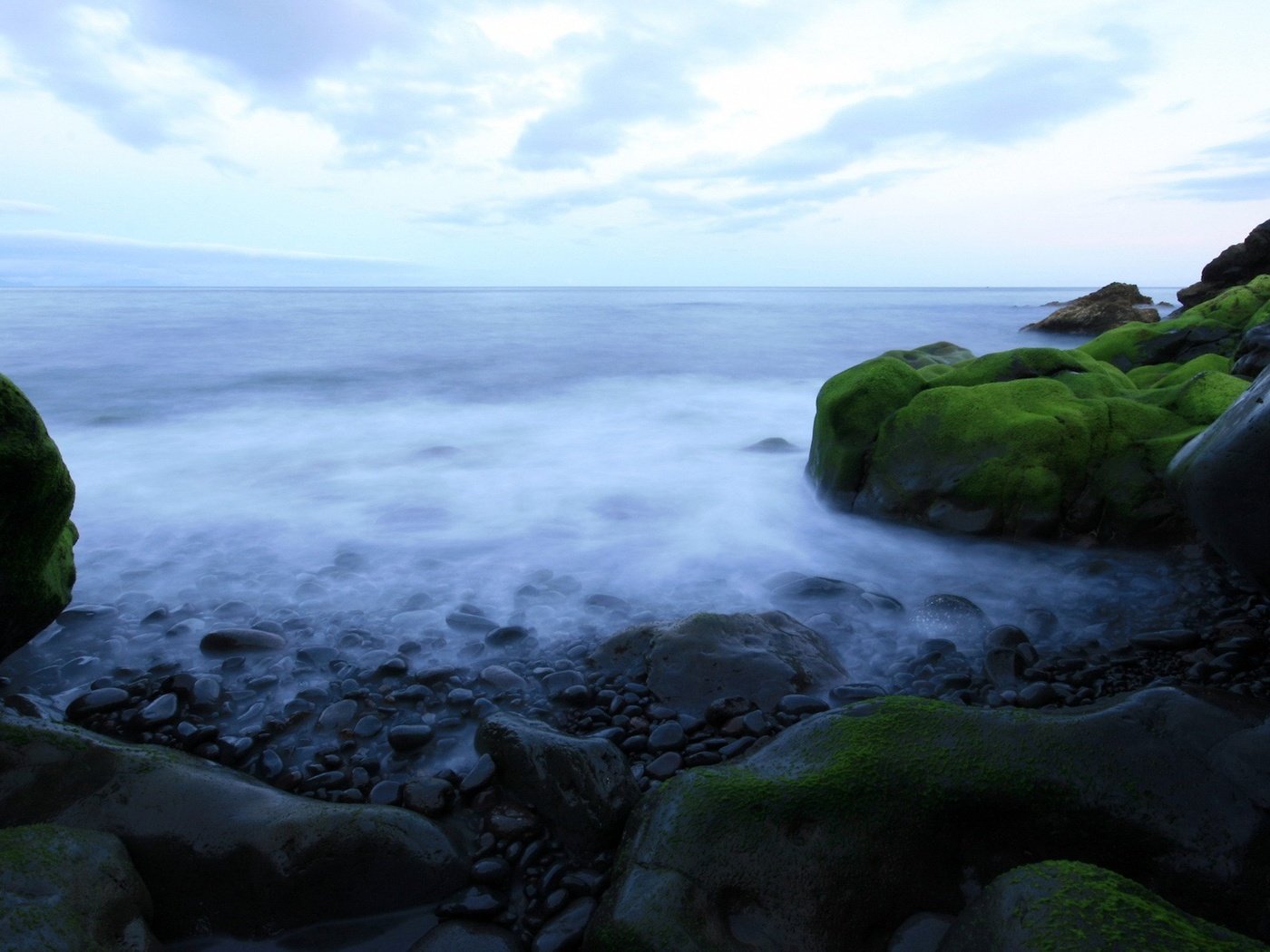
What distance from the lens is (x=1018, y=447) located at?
6832 mm

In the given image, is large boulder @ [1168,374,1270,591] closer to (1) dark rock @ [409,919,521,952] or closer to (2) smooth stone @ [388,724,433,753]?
(1) dark rock @ [409,919,521,952]

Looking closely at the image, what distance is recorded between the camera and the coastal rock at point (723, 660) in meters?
4.47

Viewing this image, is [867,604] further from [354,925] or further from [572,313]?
[572,313]

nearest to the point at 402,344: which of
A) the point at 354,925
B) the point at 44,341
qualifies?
the point at 44,341

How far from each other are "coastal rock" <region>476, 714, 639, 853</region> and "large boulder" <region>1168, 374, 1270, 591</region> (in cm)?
343

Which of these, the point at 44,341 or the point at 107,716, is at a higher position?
the point at 44,341

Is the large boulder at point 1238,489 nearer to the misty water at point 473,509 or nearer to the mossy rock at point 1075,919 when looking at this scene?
the misty water at point 473,509

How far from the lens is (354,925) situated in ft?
9.77

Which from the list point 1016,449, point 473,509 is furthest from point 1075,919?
point 473,509

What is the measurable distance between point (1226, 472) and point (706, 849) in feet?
11.3

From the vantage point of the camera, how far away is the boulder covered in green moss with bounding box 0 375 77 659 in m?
3.78

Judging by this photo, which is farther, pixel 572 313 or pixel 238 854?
pixel 572 313

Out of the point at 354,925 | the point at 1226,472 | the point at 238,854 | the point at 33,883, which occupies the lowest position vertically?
the point at 354,925

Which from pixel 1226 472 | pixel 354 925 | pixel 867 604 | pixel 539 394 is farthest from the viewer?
pixel 539 394
